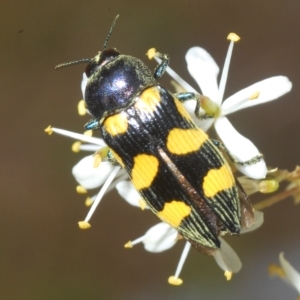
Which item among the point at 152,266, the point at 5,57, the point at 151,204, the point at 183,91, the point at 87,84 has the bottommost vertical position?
the point at 152,266

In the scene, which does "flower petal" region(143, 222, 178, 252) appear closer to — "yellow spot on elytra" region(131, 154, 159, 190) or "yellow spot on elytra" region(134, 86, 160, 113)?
"yellow spot on elytra" region(131, 154, 159, 190)

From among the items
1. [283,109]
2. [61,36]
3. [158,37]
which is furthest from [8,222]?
[283,109]

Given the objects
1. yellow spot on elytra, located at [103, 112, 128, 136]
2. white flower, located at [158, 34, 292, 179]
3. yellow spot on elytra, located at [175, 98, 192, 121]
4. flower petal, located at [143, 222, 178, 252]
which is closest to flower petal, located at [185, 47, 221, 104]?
white flower, located at [158, 34, 292, 179]

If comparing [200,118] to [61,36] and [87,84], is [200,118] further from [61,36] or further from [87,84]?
[61,36]

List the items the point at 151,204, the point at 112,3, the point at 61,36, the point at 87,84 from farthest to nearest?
1. the point at 61,36
2. the point at 112,3
3. the point at 87,84
4. the point at 151,204

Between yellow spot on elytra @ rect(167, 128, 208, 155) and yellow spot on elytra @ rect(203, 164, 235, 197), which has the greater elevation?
yellow spot on elytra @ rect(167, 128, 208, 155)

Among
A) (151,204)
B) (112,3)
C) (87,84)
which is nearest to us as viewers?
(151,204)

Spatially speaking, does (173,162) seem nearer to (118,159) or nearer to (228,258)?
(118,159)
